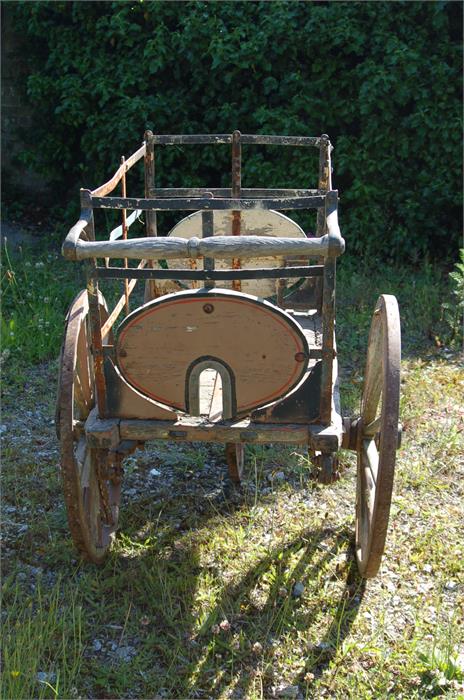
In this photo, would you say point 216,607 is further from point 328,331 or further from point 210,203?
point 210,203

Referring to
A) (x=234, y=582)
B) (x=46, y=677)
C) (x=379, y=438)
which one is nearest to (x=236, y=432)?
(x=379, y=438)

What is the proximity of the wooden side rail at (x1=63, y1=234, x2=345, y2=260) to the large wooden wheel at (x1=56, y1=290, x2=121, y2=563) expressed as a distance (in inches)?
16.5

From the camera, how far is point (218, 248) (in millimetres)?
2342

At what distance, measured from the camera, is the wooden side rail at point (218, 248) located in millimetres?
2334

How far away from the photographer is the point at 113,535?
310 cm

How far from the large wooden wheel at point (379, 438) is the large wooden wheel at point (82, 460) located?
0.91m

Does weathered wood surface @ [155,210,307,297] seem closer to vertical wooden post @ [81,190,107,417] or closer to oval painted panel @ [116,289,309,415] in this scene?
vertical wooden post @ [81,190,107,417]

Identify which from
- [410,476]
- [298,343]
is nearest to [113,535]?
[298,343]

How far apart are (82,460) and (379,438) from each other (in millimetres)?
1066

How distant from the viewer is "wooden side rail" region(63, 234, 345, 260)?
2334 millimetres

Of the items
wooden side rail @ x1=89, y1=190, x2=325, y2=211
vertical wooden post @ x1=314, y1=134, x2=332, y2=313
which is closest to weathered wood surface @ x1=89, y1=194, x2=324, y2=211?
wooden side rail @ x1=89, y1=190, x2=325, y2=211

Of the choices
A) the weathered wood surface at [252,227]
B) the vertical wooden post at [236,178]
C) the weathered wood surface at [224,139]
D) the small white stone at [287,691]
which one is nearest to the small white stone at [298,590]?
the small white stone at [287,691]

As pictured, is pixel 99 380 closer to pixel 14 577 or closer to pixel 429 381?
pixel 14 577

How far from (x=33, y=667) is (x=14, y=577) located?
0.59 m
